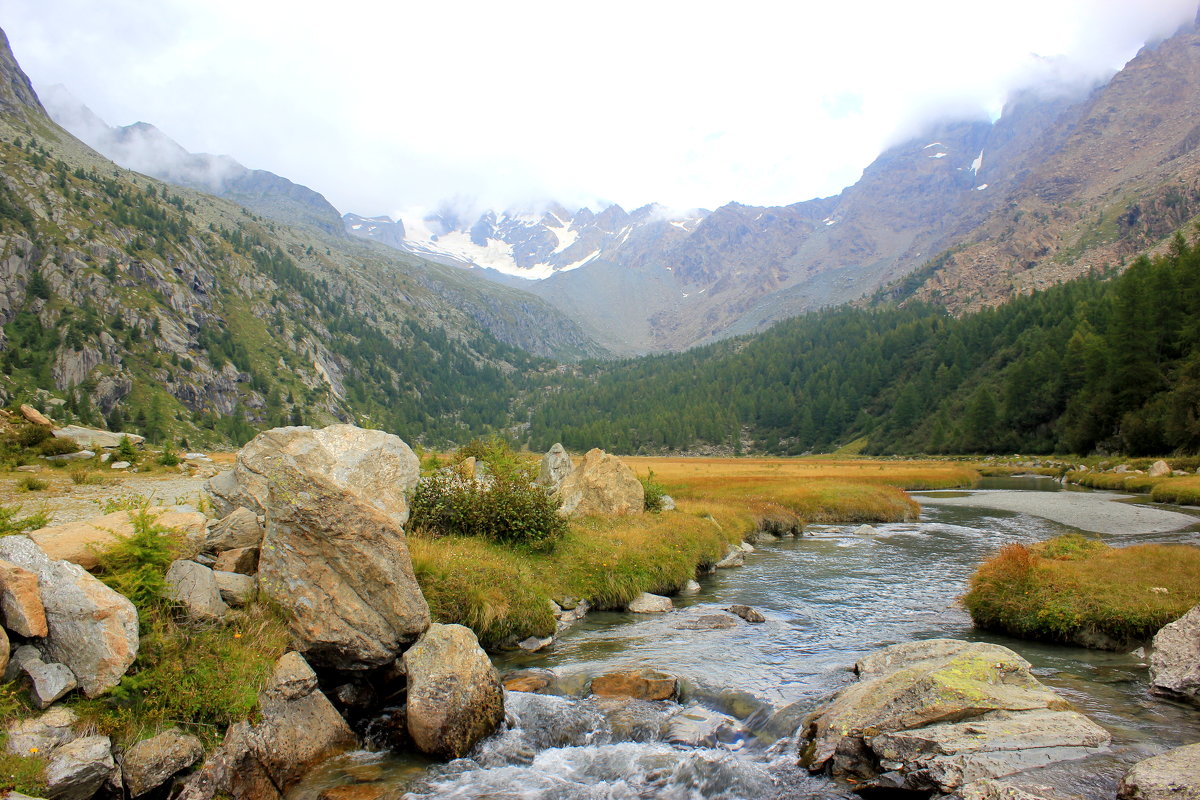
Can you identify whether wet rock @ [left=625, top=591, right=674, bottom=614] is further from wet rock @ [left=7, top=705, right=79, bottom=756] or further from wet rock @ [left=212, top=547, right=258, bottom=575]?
wet rock @ [left=7, top=705, right=79, bottom=756]

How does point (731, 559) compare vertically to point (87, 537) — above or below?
below

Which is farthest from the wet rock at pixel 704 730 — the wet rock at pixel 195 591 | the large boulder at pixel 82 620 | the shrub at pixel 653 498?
the shrub at pixel 653 498

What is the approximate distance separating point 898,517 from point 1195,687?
120 ft

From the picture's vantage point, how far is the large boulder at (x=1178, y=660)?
11.5m

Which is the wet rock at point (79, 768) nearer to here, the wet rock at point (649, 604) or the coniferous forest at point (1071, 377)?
the wet rock at point (649, 604)

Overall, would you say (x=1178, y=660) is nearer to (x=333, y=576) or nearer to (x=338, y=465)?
(x=333, y=576)

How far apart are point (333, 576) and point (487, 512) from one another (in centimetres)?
1013

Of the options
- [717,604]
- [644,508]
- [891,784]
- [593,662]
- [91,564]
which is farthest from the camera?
[644,508]

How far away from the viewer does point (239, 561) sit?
13.4 meters

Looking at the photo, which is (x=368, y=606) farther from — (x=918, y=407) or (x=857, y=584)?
(x=918, y=407)

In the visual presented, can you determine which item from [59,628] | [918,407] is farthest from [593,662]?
[918,407]

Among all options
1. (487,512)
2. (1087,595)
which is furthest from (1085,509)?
(487,512)

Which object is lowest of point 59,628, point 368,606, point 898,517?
point 898,517

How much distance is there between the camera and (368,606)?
12.6 m
